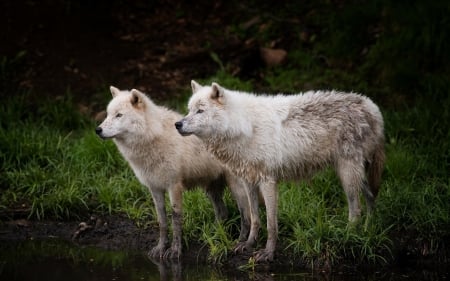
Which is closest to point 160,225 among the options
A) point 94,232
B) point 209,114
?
point 94,232

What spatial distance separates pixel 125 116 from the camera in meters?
8.39

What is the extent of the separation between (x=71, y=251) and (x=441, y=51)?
5.56 meters

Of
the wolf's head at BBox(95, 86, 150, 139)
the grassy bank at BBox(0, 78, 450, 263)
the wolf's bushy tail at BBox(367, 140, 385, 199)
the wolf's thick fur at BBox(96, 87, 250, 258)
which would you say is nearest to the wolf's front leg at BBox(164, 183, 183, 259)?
the wolf's thick fur at BBox(96, 87, 250, 258)

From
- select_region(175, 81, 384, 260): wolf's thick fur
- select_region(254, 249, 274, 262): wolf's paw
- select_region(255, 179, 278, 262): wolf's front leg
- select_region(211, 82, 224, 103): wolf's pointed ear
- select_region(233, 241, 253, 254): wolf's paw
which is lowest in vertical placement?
select_region(233, 241, 253, 254): wolf's paw

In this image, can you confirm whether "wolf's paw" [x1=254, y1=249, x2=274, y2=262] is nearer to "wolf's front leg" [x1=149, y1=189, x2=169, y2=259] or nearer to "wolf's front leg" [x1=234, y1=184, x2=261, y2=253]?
"wolf's front leg" [x1=234, y1=184, x2=261, y2=253]

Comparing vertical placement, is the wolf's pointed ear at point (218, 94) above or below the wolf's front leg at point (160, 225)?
above

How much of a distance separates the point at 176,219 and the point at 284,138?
4.92 ft

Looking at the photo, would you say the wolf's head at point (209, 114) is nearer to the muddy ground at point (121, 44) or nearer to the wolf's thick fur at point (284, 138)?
the wolf's thick fur at point (284, 138)

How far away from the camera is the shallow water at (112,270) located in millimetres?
7953

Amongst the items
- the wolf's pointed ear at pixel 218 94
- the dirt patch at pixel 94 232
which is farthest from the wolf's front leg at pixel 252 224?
the wolf's pointed ear at pixel 218 94

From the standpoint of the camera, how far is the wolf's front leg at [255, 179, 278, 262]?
8.12m

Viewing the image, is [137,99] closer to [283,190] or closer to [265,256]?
[265,256]

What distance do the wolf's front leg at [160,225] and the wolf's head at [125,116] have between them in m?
0.78

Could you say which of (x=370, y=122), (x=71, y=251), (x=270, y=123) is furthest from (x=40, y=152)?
(x=370, y=122)
